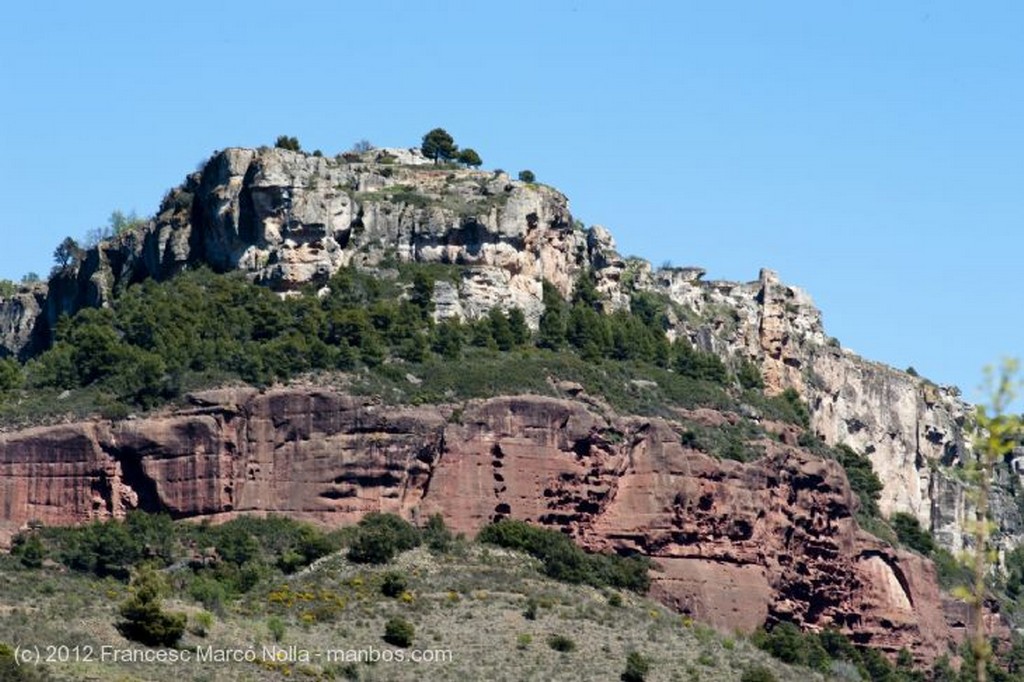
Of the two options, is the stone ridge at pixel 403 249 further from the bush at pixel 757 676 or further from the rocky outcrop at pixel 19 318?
the bush at pixel 757 676

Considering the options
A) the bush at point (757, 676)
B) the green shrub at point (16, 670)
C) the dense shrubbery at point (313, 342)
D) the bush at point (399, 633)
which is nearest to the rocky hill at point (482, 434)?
the dense shrubbery at point (313, 342)

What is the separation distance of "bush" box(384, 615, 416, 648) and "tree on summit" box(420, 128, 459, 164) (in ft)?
158

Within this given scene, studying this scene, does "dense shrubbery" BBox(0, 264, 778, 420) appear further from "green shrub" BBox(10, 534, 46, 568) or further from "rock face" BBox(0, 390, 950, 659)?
"green shrub" BBox(10, 534, 46, 568)

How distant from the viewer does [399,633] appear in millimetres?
83125

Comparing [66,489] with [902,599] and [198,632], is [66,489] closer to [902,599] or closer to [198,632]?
[198,632]

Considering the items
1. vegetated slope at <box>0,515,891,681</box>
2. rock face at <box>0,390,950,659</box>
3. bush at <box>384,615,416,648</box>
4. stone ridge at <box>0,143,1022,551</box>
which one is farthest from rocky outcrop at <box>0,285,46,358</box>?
bush at <box>384,615,416,648</box>

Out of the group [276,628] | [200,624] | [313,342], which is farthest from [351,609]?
[313,342]

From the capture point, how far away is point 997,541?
143 meters

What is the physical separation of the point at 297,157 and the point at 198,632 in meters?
39.6

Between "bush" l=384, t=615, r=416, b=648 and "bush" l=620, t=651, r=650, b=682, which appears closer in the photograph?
"bush" l=620, t=651, r=650, b=682

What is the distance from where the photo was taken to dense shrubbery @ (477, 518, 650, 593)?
94.4m

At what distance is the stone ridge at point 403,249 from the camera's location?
109 meters

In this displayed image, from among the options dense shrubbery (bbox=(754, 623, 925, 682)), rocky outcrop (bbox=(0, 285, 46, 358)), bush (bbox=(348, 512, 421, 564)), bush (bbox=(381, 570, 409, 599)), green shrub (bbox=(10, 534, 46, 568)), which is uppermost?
rocky outcrop (bbox=(0, 285, 46, 358))

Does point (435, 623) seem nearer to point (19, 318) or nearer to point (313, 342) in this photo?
point (313, 342)
